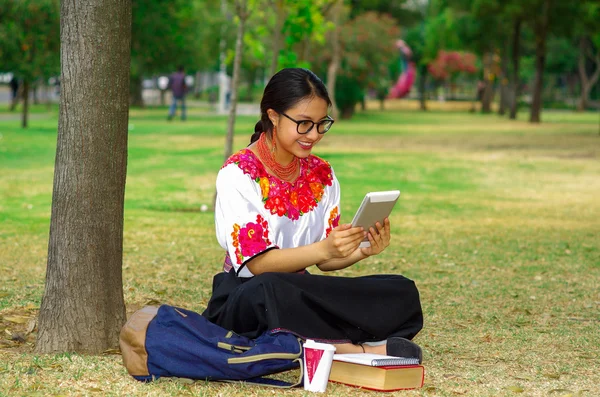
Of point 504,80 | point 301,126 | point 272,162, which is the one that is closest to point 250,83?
point 504,80

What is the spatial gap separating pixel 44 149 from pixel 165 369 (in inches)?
651

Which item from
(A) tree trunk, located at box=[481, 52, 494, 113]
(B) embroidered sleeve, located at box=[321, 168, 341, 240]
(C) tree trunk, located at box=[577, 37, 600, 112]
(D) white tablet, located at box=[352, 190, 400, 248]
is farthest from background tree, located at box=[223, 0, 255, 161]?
(C) tree trunk, located at box=[577, 37, 600, 112]

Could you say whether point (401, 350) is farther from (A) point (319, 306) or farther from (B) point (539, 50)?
(B) point (539, 50)

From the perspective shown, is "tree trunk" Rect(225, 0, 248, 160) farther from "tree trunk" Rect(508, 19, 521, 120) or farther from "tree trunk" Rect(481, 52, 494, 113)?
"tree trunk" Rect(481, 52, 494, 113)

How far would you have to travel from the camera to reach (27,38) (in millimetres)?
27312

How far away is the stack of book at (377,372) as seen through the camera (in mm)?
4406

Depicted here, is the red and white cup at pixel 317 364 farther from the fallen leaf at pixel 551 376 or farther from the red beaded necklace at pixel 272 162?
the fallen leaf at pixel 551 376

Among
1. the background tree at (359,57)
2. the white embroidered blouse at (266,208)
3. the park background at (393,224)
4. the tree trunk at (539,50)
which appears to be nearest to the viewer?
the white embroidered blouse at (266,208)

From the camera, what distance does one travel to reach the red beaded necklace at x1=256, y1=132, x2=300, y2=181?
471 centimetres

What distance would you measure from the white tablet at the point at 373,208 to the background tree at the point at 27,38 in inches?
927

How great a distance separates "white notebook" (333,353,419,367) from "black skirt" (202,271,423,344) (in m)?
0.13

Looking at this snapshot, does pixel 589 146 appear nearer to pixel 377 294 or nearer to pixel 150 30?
pixel 150 30

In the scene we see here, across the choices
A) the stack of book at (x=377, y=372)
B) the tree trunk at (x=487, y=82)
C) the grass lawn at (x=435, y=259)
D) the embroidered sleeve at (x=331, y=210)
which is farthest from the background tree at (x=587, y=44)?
the stack of book at (x=377, y=372)

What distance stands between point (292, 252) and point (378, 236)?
15.6 inches
